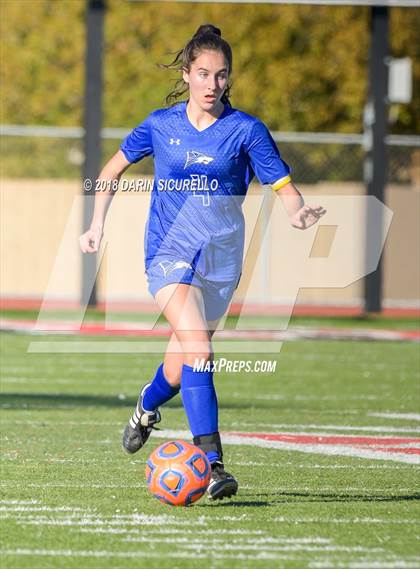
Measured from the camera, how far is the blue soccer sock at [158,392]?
23.1 ft

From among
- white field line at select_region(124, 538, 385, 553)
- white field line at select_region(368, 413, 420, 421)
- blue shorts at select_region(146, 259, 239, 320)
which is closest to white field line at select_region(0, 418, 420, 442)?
white field line at select_region(368, 413, 420, 421)

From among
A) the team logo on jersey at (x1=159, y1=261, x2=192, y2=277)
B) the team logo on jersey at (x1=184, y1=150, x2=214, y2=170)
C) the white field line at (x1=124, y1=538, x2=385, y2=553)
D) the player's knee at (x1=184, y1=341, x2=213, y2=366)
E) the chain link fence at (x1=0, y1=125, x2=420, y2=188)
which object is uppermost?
the team logo on jersey at (x1=184, y1=150, x2=214, y2=170)

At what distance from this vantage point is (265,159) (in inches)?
266

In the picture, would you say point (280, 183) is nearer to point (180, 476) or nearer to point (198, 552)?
point (180, 476)

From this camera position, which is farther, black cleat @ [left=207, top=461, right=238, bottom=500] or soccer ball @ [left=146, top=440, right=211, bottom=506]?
black cleat @ [left=207, top=461, right=238, bottom=500]

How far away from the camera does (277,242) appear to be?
2389 cm

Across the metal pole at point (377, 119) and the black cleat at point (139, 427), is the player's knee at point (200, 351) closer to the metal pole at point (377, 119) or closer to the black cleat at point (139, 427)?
the black cleat at point (139, 427)

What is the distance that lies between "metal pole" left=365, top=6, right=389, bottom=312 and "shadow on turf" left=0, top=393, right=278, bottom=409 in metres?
11.2

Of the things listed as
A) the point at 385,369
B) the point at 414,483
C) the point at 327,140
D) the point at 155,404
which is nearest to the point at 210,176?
the point at 155,404

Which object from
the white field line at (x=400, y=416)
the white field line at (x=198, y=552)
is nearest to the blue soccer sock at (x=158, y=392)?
the white field line at (x=198, y=552)

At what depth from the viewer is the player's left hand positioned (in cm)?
641

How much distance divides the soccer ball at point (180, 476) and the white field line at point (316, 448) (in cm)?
216

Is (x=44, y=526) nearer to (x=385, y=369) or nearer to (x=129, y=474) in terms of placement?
(x=129, y=474)

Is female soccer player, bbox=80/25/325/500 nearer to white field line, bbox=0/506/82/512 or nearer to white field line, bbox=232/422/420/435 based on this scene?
white field line, bbox=0/506/82/512
